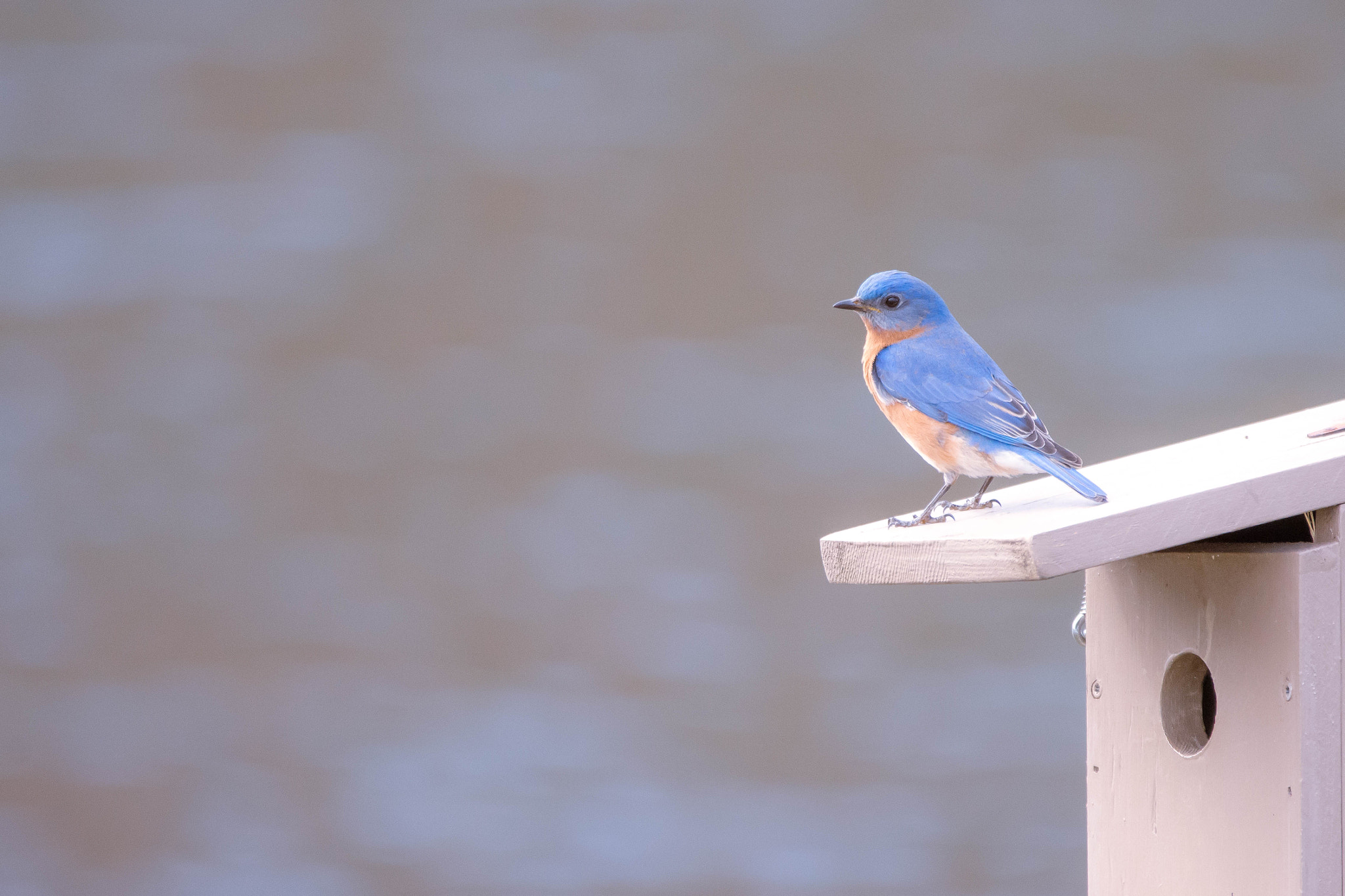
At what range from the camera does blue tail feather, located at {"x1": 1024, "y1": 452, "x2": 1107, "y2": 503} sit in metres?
1.82

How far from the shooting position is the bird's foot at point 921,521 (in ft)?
6.53

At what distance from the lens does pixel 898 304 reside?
2461 mm

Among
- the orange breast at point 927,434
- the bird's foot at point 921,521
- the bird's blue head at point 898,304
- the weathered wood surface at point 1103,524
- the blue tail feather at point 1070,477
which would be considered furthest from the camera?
the bird's blue head at point 898,304

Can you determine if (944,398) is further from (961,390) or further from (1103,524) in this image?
(1103,524)

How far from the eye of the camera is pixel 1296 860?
1815mm

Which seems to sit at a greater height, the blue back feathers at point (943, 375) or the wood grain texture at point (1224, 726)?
the blue back feathers at point (943, 375)

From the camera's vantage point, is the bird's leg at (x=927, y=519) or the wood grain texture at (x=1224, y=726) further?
the bird's leg at (x=927, y=519)

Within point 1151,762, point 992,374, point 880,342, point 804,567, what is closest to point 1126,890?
point 1151,762

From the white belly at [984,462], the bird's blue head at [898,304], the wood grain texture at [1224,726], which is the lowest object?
the wood grain texture at [1224,726]

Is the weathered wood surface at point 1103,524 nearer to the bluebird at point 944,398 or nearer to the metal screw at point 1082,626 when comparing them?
the bluebird at point 944,398

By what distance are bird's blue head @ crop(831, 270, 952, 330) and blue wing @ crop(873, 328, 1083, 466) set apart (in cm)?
8

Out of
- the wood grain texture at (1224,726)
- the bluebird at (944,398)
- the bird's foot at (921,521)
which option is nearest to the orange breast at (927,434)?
the bluebird at (944,398)

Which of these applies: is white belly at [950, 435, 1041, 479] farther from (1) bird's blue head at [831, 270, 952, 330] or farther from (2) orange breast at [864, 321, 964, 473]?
(1) bird's blue head at [831, 270, 952, 330]

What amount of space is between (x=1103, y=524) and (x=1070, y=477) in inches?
8.8
